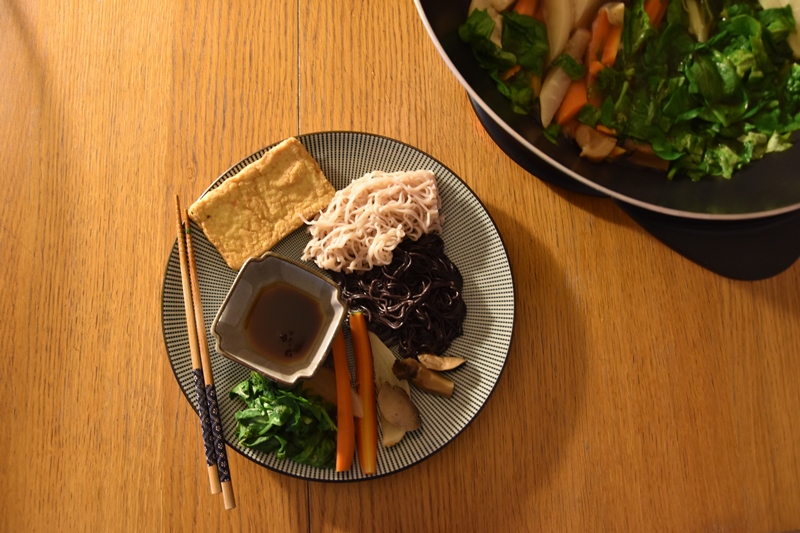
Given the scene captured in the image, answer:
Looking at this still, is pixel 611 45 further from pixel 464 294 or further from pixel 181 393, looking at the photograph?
pixel 181 393

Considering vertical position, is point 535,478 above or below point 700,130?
below

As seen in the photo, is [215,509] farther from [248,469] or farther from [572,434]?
[572,434]

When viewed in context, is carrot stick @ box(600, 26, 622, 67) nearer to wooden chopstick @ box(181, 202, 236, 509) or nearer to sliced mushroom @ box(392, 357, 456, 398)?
sliced mushroom @ box(392, 357, 456, 398)

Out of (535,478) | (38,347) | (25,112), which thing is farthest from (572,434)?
(25,112)

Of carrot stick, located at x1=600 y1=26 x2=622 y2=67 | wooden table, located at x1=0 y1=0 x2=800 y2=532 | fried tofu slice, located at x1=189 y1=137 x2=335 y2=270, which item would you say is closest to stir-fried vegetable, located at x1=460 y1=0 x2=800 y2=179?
carrot stick, located at x1=600 y1=26 x2=622 y2=67

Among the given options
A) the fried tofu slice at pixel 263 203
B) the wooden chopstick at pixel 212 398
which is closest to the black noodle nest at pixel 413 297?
the fried tofu slice at pixel 263 203

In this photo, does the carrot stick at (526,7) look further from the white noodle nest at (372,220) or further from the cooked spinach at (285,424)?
the cooked spinach at (285,424)

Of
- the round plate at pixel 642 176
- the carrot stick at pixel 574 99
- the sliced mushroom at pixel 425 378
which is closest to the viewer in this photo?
the round plate at pixel 642 176
